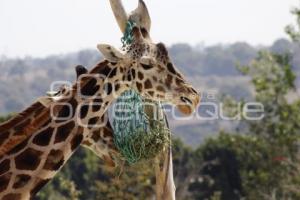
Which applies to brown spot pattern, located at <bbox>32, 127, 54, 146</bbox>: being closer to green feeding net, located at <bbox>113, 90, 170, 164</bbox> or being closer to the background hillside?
green feeding net, located at <bbox>113, 90, 170, 164</bbox>

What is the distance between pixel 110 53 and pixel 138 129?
607 mm

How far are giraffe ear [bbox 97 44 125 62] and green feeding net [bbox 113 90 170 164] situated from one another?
338 mm

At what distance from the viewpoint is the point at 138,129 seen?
5645 mm

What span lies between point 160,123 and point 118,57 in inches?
23.0

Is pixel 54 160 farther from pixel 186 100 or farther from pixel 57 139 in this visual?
pixel 186 100

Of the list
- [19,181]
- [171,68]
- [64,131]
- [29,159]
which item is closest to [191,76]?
[171,68]

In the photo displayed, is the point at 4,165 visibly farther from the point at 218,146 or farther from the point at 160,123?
the point at 218,146

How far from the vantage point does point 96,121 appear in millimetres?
5695

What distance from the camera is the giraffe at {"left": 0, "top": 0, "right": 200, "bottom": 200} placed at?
5.39 m

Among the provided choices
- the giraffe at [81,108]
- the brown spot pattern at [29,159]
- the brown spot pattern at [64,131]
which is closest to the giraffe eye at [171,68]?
the giraffe at [81,108]

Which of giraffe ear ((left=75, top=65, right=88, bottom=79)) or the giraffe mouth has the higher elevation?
giraffe ear ((left=75, top=65, right=88, bottom=79))

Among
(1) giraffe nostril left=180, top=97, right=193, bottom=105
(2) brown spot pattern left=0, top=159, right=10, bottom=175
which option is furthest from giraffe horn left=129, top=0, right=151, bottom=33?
(2) brown spot pattern left=0, top=159, right=10, bottom=175

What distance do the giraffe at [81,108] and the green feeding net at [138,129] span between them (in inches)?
3.3

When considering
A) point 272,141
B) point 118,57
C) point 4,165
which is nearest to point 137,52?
point 118,57
